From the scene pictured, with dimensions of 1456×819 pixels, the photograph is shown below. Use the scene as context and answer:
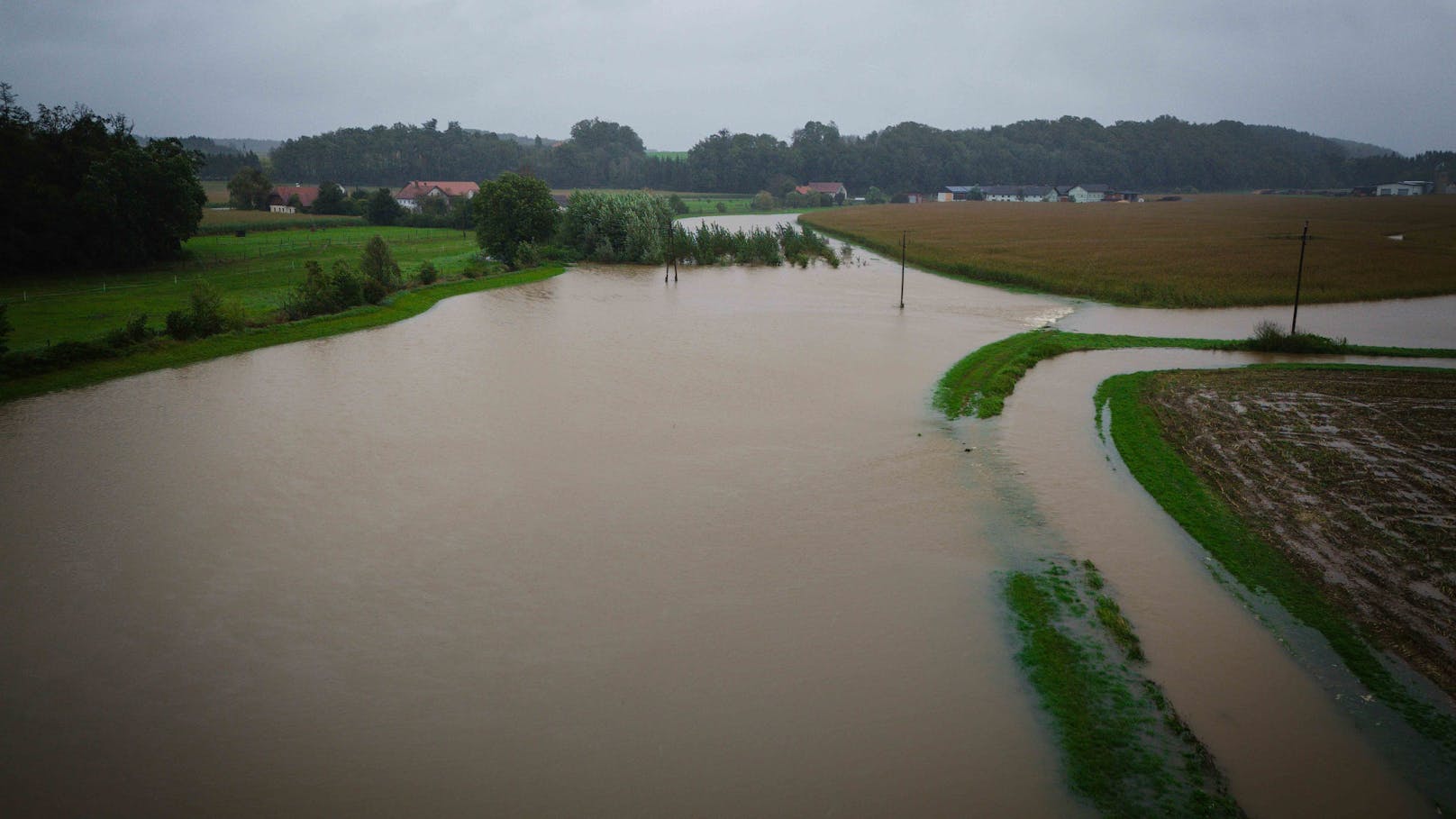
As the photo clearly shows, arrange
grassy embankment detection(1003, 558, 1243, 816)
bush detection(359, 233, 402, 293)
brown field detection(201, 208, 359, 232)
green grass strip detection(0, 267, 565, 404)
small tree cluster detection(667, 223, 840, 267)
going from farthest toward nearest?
brown field detection(201, 208, 359, 232) < small tree cluster detection(667, 223, 840, 267) < bush detection(359, 233, 402, 293) < green grass strip detection(0, 267, 565, 404) < grassy embankment detection(1003, 558, 1243, 816)

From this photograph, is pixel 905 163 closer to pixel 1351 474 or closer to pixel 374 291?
pixel 374 291

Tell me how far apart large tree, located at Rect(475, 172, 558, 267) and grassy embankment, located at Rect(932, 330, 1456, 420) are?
88.0ft

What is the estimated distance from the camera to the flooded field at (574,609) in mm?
6875

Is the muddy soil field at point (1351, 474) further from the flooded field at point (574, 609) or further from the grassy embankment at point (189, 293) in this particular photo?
the grassy embankment at point (189, 293)

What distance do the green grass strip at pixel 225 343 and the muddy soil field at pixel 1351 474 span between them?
866 inches

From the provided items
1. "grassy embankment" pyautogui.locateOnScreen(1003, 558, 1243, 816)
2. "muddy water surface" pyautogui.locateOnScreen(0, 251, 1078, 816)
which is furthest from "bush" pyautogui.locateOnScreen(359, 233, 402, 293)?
"grassy embankment" pyautogui.locateOnScreen(1003, 558, 1243, 816)

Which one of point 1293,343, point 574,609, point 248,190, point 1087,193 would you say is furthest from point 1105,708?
point 1087,193

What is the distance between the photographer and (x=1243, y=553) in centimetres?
1034

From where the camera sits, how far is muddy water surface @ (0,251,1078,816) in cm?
691

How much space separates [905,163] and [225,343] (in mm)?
118074

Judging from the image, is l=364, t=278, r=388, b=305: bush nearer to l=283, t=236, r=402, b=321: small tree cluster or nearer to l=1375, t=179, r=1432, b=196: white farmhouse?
l=283, t=236, r=402, b=321: small tree cluster

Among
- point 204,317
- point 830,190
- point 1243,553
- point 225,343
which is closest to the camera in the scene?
point 1243,553

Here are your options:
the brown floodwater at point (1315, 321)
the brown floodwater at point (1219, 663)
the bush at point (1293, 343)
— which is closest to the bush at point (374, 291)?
the brown floodwater at point (1219, 663)

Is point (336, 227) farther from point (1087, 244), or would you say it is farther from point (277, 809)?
point (277, 809)
